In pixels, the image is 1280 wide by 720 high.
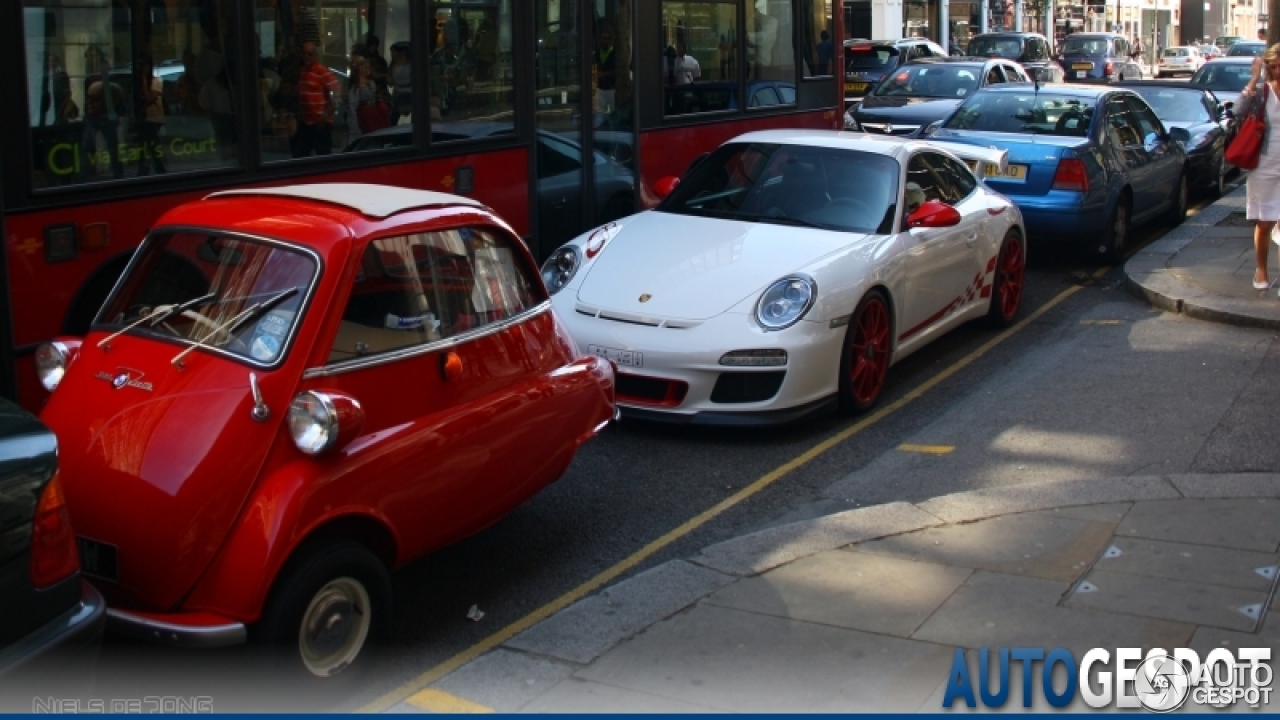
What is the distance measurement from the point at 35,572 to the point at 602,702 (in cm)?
173

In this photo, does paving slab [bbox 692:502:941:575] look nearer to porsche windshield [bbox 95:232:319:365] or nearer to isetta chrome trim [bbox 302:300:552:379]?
isetta chrome trim [bbox 302:300:552:379]

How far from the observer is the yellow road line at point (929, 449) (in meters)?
7.71

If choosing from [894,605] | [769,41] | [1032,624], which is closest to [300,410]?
[894,605]

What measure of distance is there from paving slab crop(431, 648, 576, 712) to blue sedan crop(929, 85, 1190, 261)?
28.9ft

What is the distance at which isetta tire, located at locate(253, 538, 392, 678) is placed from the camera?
4.57 m

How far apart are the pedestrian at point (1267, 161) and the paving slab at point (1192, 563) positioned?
550 cm

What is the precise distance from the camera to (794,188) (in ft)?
30.4

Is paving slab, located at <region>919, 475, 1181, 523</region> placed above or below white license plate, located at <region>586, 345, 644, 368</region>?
below

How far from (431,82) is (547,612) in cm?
503

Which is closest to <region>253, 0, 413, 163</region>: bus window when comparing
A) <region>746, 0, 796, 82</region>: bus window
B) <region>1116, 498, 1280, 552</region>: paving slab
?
<region>746, 0, 796, 82</region>: bus window

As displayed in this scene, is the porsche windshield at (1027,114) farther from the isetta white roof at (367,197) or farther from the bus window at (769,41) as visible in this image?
the isetta white roof at (367,197)

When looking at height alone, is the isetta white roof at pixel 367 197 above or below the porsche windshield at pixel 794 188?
above
